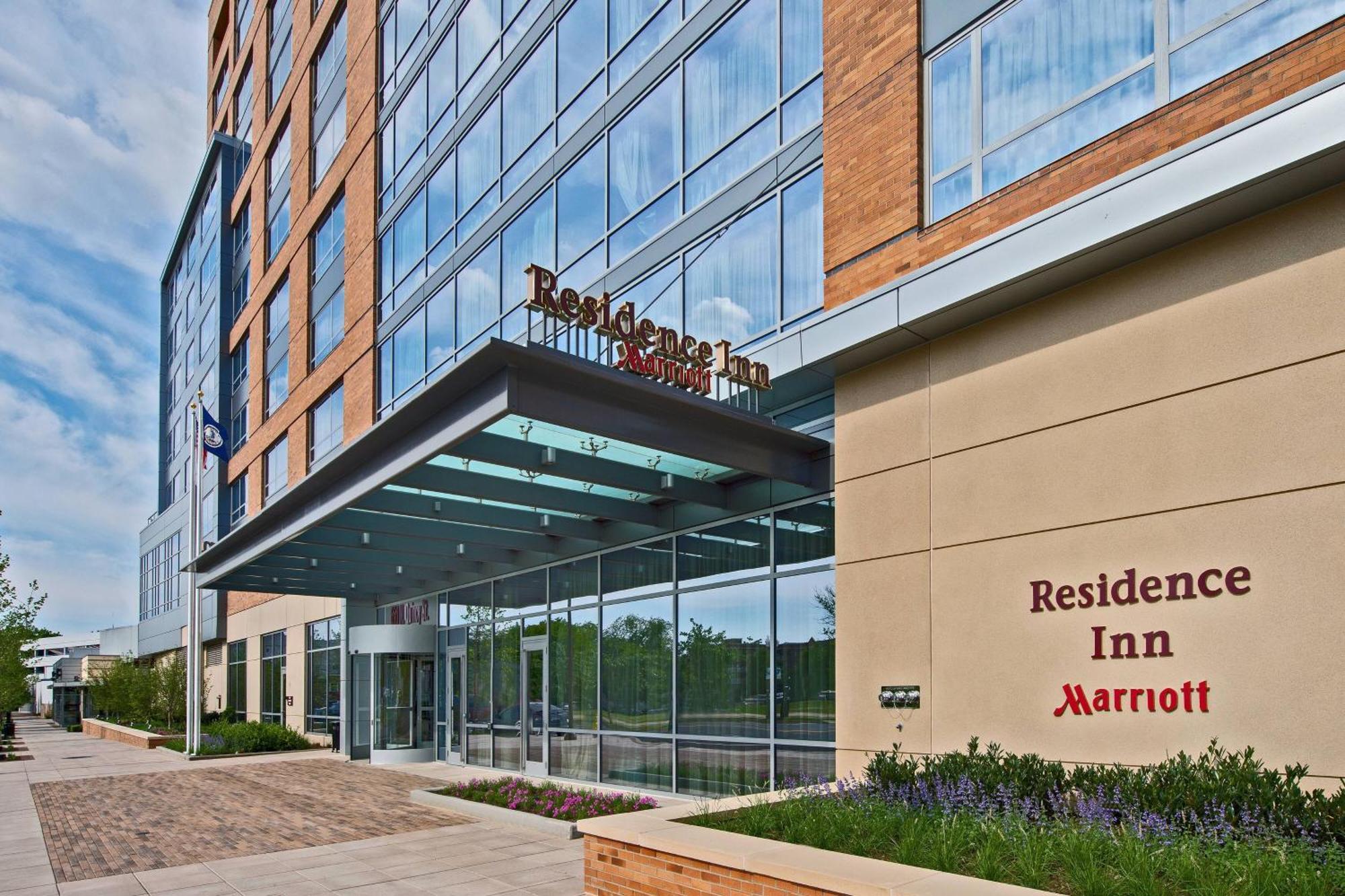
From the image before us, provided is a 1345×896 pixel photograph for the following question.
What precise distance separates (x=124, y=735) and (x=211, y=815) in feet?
83.5

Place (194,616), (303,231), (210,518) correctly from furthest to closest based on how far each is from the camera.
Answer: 1. (210,518)
2. (303,231)
3. (194,616)

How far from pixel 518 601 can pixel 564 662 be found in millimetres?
2451

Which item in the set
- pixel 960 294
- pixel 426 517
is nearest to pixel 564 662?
pixel 426 517

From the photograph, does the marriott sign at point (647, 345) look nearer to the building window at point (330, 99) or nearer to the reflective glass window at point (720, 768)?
the reflective glass window at point (720, 768)

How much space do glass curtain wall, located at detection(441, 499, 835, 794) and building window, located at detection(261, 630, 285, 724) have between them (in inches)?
717

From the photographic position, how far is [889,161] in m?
11.3

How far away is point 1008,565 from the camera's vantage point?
9.73 m

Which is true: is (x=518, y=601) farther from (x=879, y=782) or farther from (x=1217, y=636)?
(x=1217, y=636)

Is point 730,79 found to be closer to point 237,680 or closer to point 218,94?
point 237,680

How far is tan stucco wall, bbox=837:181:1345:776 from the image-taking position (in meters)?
7.52

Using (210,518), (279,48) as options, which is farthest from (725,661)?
(210,518)

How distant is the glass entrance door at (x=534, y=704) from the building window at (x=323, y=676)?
1192cm

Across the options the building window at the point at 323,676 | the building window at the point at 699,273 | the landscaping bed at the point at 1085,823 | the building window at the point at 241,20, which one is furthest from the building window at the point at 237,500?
the landscaping bed at the point at 1085,823

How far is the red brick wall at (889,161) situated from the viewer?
911 cm
